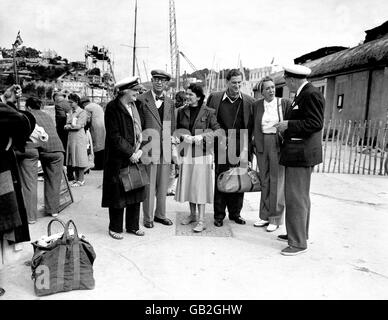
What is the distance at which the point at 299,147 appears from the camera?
409cm

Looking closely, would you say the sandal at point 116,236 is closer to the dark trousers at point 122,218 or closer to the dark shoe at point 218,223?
the dark trousers at point 122,218

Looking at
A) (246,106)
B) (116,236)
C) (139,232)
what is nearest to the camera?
(116,236)

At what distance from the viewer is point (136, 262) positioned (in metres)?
3.86

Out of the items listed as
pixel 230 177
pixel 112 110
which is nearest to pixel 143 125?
pixel 112 110

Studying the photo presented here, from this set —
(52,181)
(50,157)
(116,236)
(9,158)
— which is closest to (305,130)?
(116,236)

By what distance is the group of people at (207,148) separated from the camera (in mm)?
4180

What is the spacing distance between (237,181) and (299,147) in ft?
3.35

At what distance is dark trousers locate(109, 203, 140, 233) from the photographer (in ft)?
14.9

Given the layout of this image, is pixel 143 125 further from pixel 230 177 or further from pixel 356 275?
pixel 356 275

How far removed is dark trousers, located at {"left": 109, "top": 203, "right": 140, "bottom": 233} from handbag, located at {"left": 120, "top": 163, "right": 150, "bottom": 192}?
336mm

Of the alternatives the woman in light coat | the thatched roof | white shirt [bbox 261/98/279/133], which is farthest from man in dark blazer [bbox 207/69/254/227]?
the thatched roof

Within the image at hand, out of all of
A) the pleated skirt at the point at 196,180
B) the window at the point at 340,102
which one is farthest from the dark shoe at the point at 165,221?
the window at the point at 340,102

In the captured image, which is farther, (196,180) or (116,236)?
(196,180)

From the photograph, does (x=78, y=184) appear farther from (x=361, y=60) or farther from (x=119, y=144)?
(x=361, y=60)
